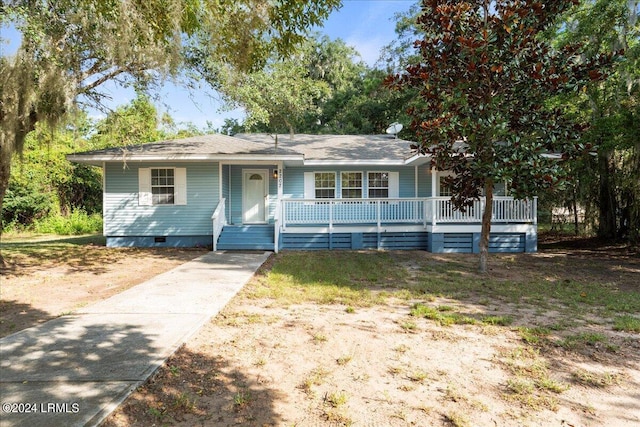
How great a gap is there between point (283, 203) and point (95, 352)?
876cm

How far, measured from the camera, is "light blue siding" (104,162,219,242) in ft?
40.1

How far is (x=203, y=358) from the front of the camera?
11.0ft

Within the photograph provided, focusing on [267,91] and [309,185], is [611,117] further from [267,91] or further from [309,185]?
[267,91]

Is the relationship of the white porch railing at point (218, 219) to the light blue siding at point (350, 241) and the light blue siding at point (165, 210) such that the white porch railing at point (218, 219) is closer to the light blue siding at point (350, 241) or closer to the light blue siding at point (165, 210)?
the light blue siding at point (165, 210)

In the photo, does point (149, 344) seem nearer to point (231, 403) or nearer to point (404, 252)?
point (231, 403)

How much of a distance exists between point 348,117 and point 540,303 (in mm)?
21202

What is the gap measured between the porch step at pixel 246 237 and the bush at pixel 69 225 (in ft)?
36.3

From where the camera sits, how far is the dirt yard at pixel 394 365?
8.19 ft

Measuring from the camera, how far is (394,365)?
3.23 m

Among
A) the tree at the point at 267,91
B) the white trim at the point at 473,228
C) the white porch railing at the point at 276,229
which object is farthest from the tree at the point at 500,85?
the white porch railing at the point at 276,229

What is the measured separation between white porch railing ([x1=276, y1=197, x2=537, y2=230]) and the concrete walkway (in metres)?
6.15

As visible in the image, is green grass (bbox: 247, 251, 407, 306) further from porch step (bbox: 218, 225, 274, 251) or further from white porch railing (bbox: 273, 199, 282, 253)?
porch step (bbox: 218, 225, 274, 251)

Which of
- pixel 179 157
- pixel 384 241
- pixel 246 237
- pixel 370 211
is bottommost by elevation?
pixel 384 241

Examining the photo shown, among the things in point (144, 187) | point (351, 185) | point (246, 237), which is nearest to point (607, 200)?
point (351, 185)
